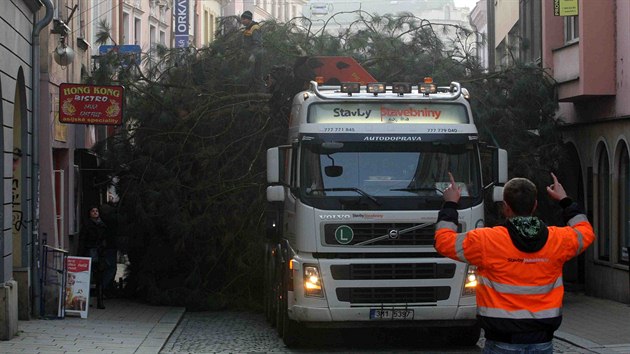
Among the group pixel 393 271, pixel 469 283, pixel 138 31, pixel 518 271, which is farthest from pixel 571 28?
pixel 138 31

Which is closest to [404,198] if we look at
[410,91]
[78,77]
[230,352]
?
[410,91]

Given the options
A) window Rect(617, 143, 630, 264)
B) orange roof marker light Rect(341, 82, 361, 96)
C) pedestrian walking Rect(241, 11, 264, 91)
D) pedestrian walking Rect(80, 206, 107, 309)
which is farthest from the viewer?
window Rect(617, 143, 630, 264)

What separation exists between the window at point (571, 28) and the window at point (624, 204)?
277cm

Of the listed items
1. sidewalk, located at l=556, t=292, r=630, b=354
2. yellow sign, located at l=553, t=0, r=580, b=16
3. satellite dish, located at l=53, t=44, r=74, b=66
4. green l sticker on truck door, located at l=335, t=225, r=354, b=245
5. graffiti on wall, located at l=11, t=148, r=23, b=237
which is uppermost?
yellow sign, located at l=553, t=0, r=580, b=16

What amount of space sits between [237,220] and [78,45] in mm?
7727

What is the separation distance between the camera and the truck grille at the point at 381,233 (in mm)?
13398

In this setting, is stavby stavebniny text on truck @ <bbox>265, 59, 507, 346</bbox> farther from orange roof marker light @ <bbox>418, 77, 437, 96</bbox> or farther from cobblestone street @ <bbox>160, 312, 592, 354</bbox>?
cobblestone street @ <bbox>160, 312, 592, 354</bbox>

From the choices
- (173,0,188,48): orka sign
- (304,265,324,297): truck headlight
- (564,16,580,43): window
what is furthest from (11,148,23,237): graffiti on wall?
(173,0,188,48): orka sign

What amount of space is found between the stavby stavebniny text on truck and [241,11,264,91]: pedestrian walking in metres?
5.90

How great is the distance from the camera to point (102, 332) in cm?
1566

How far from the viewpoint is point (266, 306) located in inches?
698

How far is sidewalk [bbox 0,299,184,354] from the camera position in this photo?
13875 millimetres

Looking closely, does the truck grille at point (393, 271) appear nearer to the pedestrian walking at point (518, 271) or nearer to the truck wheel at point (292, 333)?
the truck wheel at point (292, 333)

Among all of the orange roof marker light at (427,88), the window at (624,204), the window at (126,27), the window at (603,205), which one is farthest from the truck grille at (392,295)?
the window at (126,27)
